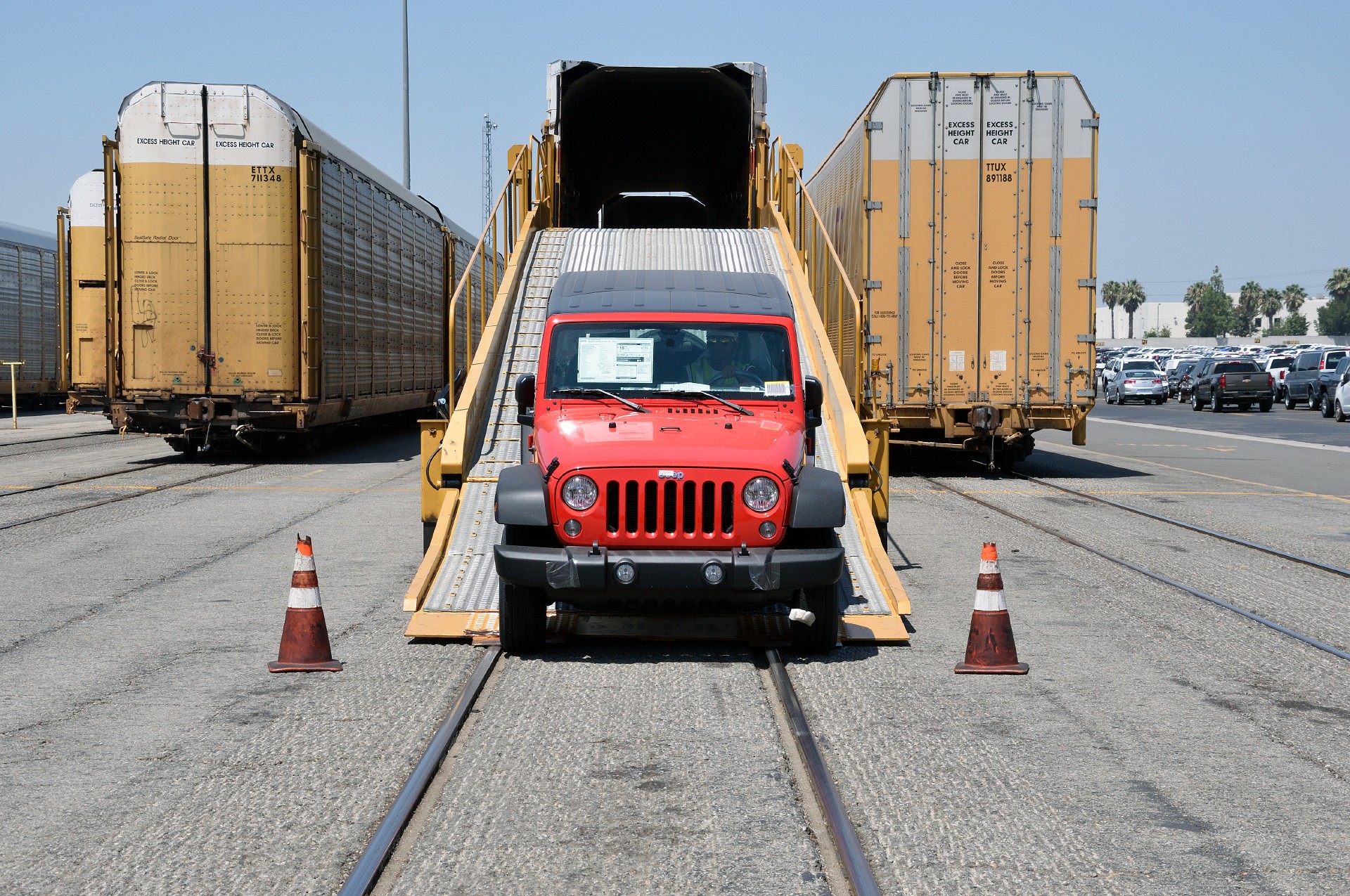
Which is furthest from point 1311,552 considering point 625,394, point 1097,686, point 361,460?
point 361,460

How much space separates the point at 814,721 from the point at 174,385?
608 inches

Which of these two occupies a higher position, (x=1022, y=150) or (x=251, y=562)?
(x=1022, y=150)

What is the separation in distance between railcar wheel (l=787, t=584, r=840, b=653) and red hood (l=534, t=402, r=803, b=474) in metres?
0.74

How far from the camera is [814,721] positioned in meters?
6.12

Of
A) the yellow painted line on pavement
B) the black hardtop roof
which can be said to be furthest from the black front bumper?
the yellow painted line on pavement

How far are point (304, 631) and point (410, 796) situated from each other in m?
2.53

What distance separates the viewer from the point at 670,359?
816 centimetres

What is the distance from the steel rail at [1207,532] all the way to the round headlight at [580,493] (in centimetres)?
672

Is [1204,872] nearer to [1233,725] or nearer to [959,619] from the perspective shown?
[1233,725]

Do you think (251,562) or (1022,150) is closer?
(251,562)

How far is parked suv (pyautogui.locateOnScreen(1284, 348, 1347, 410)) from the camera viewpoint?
43.4 metres

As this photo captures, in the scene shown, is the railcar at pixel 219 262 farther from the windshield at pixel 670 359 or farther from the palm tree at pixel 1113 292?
the palm tree at pixel 1113 292

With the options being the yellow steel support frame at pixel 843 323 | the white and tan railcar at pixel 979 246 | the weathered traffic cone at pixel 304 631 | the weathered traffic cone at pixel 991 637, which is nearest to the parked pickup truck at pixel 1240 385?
the yellow steel support frame at pixel 843 323

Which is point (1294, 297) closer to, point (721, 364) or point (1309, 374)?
point (1309, 374)
